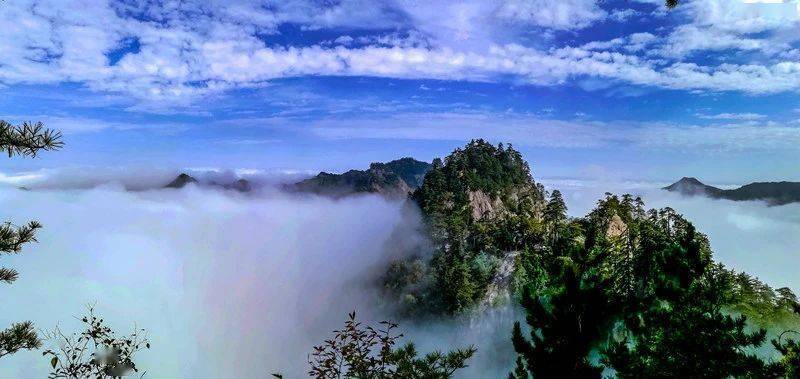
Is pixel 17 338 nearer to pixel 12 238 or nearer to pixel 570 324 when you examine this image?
pixel 12 238

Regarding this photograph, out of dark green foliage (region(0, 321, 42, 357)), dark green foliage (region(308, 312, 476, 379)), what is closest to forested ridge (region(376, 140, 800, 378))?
dark green foliage (region(308, 312, 476, 379))

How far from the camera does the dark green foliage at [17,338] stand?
8.04m

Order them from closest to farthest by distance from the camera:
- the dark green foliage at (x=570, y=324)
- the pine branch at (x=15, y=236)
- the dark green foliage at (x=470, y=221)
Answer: the pine branch at (x=15, y=236), the dark green foliage at (x=570, y=324), the dark green foliage at (x=470, y=221)

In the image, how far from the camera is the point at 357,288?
146000 mm

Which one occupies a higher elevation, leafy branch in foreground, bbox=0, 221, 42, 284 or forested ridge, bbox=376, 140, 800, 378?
leafy branch in foreground, bbox=0, 221, 42, 284

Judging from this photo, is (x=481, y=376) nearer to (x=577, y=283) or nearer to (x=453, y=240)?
(x=453, y=240)

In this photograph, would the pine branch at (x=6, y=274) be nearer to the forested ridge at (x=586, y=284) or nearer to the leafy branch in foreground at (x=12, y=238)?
the leafy branch in foreground at (x=12, y=238)

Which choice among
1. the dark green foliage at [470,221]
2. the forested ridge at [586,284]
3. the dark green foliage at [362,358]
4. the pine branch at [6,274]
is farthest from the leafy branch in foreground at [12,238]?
the dark green foliage at [470,221]

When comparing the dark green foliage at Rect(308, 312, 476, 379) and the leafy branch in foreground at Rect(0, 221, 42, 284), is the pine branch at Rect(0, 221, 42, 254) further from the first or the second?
the dark green foliage at Rect(308, 312, 476, 379)

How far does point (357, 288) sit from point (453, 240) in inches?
2170

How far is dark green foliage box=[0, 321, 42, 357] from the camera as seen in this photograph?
804cm

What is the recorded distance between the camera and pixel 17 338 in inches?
318

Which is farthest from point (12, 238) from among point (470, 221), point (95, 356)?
point (470, 221)

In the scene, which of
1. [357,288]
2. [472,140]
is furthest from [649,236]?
[357,288]
